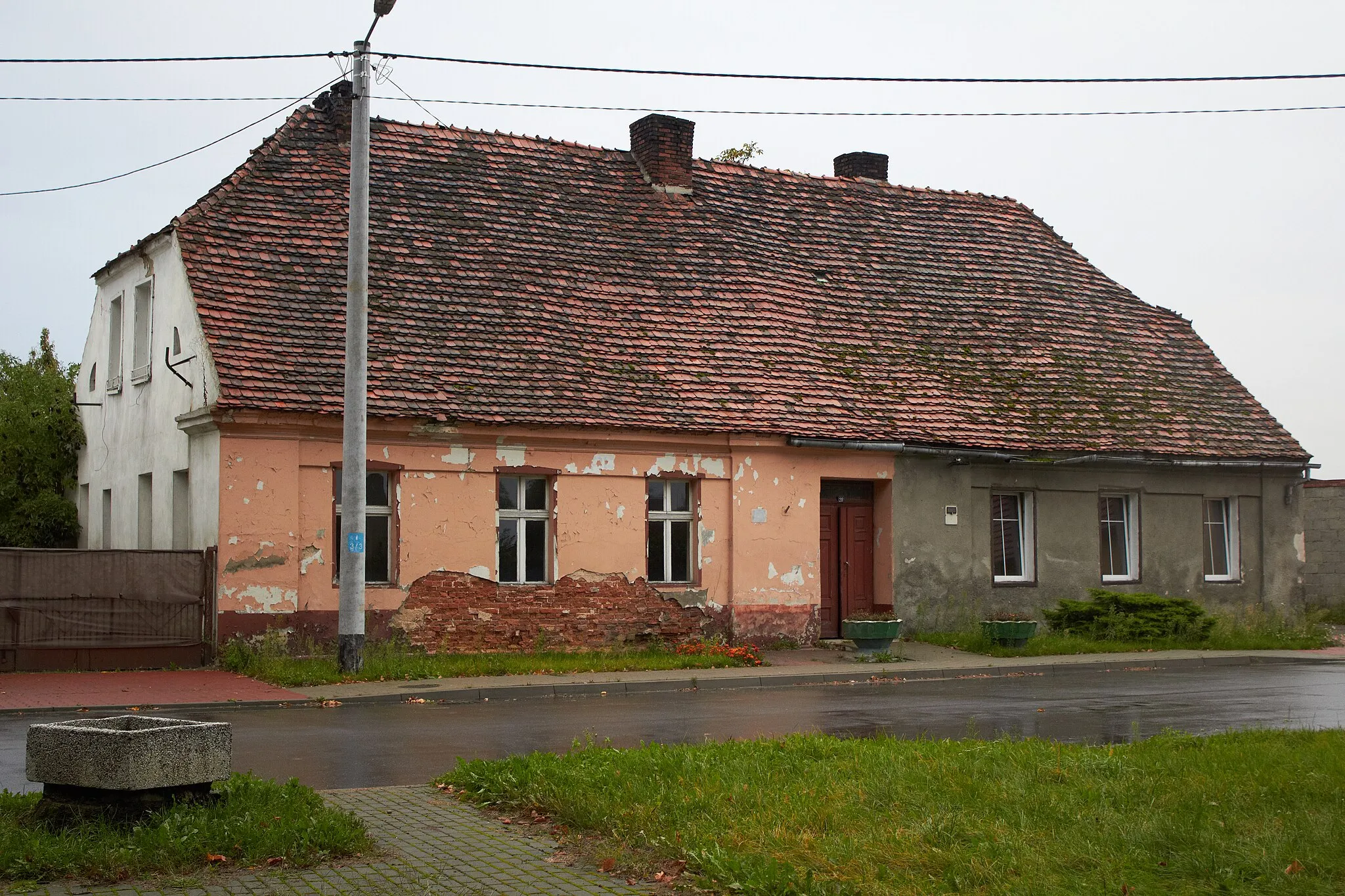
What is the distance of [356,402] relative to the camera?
57.5 feet

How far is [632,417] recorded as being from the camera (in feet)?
69.4

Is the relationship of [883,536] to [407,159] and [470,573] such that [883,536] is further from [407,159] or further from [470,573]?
[407,159]

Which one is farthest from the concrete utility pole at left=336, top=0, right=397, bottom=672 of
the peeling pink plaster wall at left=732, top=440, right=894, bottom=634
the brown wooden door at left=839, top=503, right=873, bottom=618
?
the brown wooden door at left=839, top=503, right=873, bottom=618

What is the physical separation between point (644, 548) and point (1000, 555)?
6.84 m

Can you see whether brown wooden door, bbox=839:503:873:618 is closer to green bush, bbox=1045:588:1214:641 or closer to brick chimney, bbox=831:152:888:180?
green bush, bbox=1045:588:1214:641

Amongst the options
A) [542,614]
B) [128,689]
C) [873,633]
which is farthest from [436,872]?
[873,633]

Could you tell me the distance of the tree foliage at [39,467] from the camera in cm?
2608

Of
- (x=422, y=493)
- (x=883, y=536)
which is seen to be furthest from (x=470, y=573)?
(x=883, y=536)

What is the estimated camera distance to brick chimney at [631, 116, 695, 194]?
26.0 m

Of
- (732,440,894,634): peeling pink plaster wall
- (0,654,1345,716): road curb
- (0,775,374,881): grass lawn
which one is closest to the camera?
(0,775,374,881): grass lawn

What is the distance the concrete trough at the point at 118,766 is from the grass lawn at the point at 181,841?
13 cm

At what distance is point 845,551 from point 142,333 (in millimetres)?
11980

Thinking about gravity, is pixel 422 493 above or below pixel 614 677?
above

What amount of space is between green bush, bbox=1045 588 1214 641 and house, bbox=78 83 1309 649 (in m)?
1.17
